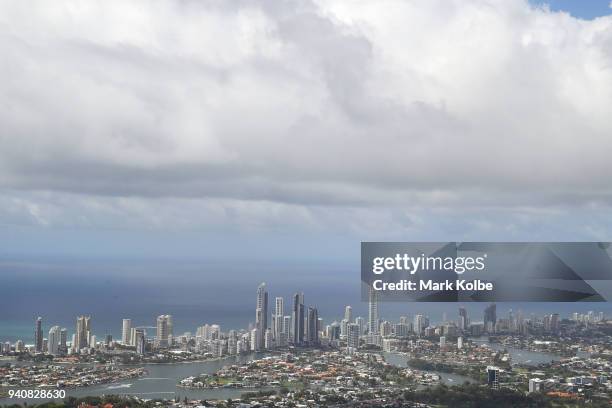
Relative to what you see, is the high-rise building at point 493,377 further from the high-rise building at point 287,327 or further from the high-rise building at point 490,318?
the high-rise building at point 287,327

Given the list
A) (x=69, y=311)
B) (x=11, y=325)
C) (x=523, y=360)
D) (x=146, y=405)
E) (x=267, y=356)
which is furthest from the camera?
(x=69, y=311)

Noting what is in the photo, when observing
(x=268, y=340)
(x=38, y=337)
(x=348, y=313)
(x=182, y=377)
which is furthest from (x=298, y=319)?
(x=38, y=337)

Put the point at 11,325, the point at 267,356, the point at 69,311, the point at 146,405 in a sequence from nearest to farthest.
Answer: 1. the point at 146,405
2. the point at 267,356
3. the point at 11,325
4. the point at 69,311

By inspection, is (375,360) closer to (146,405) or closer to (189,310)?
(146,405)

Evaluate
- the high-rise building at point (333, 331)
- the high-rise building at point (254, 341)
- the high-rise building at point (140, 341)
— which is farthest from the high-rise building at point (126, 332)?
the high-rise building at point (333, 331)

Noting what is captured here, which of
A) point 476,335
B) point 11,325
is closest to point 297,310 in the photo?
point 476,335

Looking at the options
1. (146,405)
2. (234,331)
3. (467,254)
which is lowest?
(146,405)
